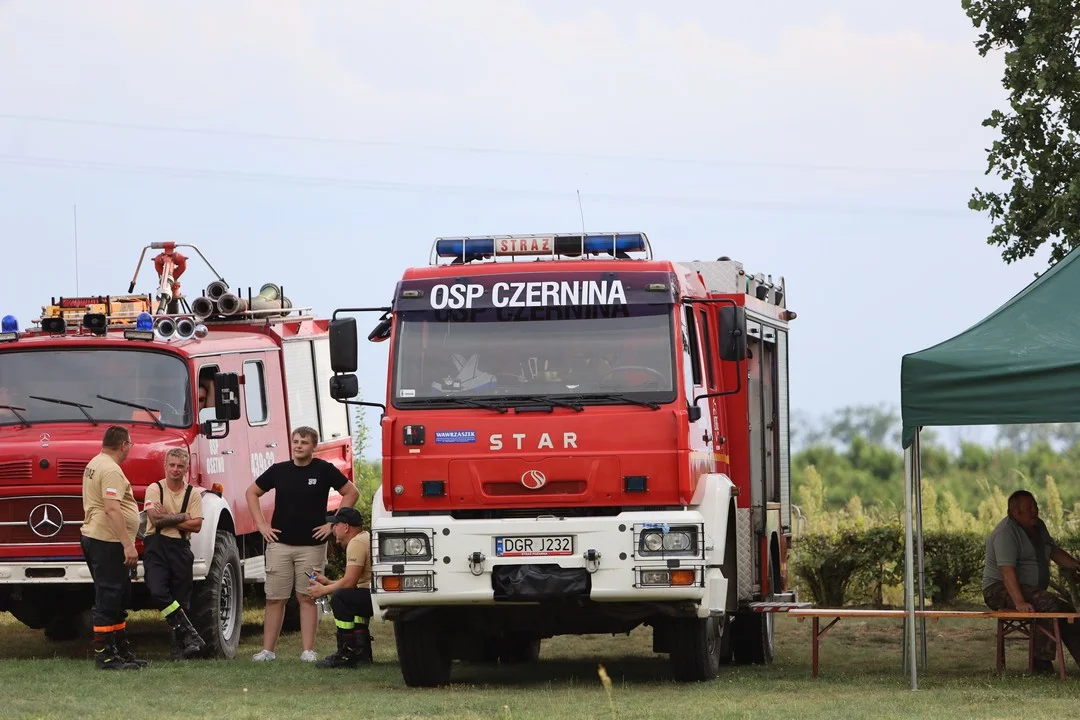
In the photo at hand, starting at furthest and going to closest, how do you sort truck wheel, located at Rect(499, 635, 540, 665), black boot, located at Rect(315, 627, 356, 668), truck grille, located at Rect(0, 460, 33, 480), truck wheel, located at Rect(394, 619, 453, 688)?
truck wheel, located at Rect(499, 635, 540, 665) → truck grille, located at Rect(0, 460, 33, 480) → black boot, located at Rect(315, 627, 356, 668) → truck wheel, located at Rect(394, 619, 453, 688)

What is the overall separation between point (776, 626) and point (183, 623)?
7.53 m

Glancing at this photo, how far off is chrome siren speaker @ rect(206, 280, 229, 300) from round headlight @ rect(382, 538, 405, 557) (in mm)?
5398

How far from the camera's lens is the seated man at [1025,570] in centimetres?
1299

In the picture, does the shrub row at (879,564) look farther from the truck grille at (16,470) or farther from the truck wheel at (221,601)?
the truck grille at (16,470)

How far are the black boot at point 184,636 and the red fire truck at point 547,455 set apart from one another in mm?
2656

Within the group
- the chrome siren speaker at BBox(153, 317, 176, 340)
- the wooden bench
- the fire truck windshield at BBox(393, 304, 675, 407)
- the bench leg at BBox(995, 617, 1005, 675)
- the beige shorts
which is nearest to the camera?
the fire truck windshield at BBox(393, 304, 675, 407)

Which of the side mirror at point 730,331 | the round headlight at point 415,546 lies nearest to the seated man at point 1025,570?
the side mirror at point 730,331

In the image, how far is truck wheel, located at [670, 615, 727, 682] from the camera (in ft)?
38.4

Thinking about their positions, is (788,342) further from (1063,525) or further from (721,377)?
(1063,525)

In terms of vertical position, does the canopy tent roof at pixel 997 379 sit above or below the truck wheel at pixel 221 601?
above

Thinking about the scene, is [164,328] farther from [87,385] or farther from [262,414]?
[262,414]

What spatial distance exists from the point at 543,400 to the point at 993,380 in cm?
300

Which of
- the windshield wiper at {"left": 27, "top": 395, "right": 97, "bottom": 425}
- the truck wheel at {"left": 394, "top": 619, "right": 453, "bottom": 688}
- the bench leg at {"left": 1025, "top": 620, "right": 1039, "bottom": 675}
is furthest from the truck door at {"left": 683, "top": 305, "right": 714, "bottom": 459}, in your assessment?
the windshield wiper at {"left": 27, "top": 395, "right": 97, "bottom": 425}

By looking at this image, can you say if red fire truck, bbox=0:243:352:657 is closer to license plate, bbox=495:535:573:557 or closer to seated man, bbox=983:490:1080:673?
license plate, bbox=495:535:573:557
